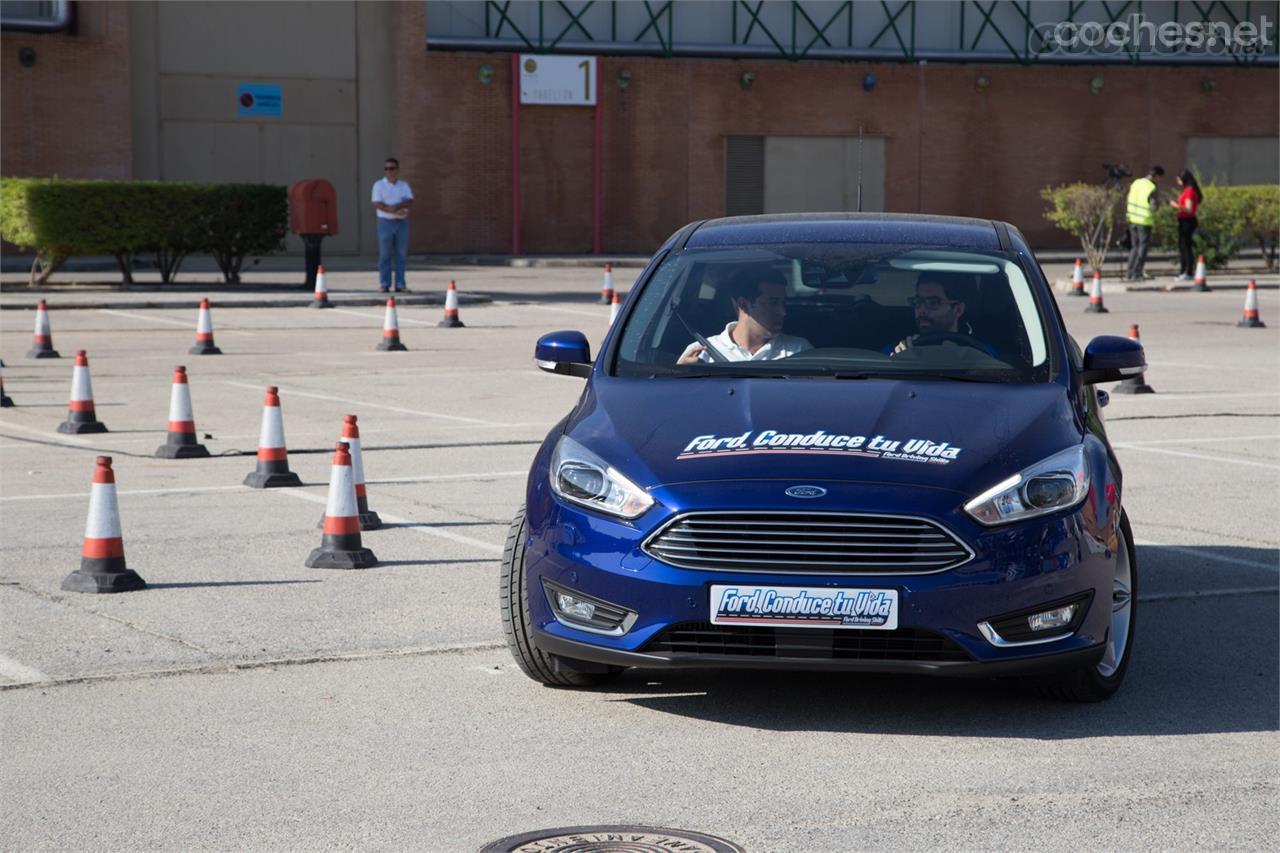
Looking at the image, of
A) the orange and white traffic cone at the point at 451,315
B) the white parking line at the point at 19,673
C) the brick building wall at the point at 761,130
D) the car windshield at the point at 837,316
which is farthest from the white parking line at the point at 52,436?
the brick building wall at the point at 761,130

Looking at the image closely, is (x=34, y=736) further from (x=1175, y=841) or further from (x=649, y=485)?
(x=1175, y=841)

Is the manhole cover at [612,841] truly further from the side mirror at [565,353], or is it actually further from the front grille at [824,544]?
the side mirror at [565,353]

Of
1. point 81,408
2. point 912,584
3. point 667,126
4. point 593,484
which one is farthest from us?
point 667,126

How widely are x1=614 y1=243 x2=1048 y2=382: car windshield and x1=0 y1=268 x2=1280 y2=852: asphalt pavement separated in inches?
45.0

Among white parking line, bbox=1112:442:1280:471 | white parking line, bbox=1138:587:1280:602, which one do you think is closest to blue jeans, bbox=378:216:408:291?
white parking line, bbox=1112:442:1280:471

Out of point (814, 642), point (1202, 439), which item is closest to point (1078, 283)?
point (1202, 439)

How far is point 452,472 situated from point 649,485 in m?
5.93

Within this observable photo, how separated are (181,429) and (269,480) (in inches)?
61.6

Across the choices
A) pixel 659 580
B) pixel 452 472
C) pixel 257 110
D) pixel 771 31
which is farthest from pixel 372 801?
pixel 771 31

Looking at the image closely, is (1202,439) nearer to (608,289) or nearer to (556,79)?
(608,289)

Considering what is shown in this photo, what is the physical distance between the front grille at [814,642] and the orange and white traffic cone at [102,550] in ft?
10.2

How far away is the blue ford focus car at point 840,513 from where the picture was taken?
19.0 feet

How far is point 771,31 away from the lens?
4281 cm

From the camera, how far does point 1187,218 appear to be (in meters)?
32.2
